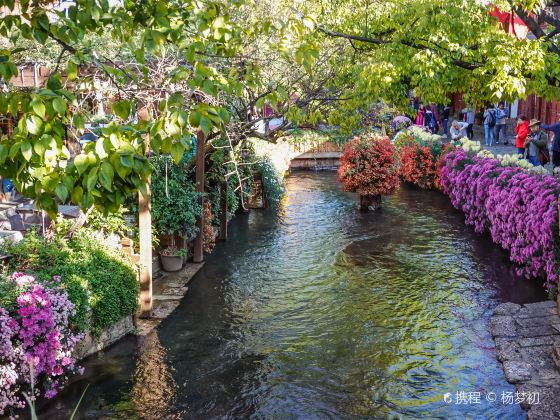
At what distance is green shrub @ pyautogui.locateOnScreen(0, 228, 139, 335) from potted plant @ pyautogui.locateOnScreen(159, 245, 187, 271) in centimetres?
261

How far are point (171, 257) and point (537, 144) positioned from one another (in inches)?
395

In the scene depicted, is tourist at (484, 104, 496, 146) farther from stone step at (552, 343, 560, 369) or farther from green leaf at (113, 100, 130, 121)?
green leaf at (113, 100, 130, 121)

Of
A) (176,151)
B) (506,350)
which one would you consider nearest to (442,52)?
(506,350)

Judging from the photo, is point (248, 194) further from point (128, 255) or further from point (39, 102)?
point (39, 102)

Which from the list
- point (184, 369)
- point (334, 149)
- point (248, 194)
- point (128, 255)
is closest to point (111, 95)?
point (128, 255)

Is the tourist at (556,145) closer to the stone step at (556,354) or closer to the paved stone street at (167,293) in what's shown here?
the paved stone street at (167,293)

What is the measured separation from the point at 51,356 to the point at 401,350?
4.19 meters

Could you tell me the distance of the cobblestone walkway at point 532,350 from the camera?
23.4 ft

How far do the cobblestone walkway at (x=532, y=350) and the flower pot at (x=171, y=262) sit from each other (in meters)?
5.35

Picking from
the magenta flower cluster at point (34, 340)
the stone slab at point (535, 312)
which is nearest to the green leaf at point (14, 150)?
the magenta flower cluster at point (34, 340)

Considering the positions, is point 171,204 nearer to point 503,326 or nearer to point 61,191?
point 503,326

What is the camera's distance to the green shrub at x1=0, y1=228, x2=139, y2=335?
7.90 metres

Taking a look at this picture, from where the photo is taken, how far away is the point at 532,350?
8414mm

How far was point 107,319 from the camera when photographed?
8.41m
